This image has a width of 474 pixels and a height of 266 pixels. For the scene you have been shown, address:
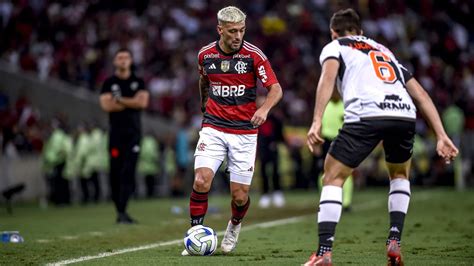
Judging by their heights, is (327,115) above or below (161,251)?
above

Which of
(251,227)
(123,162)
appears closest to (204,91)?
(251,227)

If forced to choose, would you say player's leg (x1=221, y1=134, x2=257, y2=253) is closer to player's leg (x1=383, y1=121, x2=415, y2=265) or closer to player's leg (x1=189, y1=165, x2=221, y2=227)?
player's leg (x1=189, y1=165, x2=221, y2=227)

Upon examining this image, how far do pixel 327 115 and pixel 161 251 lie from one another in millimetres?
7412

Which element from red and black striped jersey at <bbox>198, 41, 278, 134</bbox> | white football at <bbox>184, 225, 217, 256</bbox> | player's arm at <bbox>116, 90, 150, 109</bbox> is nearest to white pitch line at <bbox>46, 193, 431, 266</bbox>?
white football at <bbox>184, 225, 217, 256</bbox>

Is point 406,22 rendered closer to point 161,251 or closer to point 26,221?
point 26,221

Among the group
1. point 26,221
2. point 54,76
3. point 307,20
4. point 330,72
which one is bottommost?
point 26,221

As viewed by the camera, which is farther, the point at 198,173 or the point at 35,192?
the point at 35,192

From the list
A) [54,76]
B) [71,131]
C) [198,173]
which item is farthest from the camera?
[54,76]

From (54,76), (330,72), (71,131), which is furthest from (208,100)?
(54,76)

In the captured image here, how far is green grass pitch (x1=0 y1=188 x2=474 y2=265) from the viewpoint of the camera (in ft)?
30.9

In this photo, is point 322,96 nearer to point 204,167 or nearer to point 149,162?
point 204,167

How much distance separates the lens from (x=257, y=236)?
1253 centimetres

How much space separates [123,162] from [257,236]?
3.48m

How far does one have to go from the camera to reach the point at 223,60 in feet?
33.0
